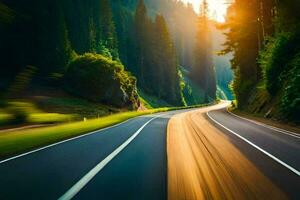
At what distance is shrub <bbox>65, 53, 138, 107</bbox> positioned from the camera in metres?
51.2

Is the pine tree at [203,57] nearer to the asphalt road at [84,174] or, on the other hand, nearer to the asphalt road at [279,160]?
the asphalt road at [279,160]

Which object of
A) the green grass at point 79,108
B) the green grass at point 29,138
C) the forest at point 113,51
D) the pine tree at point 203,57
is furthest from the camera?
the pine tree at point 203,57

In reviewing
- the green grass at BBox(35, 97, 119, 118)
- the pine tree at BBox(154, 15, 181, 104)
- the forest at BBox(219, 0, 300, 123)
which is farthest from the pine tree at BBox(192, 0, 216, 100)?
the green grass at BBox(35, 97, 119, 118)

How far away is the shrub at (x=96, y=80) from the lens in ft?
168

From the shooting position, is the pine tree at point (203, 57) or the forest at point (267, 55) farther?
the pine tree at point (203, 57)

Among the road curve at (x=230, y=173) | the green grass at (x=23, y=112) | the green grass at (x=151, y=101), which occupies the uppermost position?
the green grass at (x=151, y=101)

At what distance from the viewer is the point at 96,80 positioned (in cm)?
5178

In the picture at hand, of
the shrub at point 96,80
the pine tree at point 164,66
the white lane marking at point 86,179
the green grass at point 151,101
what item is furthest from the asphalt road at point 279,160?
the pine tree at point 164,66

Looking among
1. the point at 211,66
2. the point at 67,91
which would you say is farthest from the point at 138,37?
the point at 211,66

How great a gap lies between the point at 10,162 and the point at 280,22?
2698cm

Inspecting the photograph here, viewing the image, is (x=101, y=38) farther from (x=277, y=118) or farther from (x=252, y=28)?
(x=277, y=118)

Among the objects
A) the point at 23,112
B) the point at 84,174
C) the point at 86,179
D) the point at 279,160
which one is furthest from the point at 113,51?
the point at 86,179

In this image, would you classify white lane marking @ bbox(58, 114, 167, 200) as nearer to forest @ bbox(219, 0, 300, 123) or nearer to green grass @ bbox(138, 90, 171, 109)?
forest @ bbox(219, 0, 300, 123)

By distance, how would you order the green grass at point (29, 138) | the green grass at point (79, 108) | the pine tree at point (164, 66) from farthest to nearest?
the pine tree at point (164, 66), the green grass at point (79, 108), the green grass at point (29, 138)
